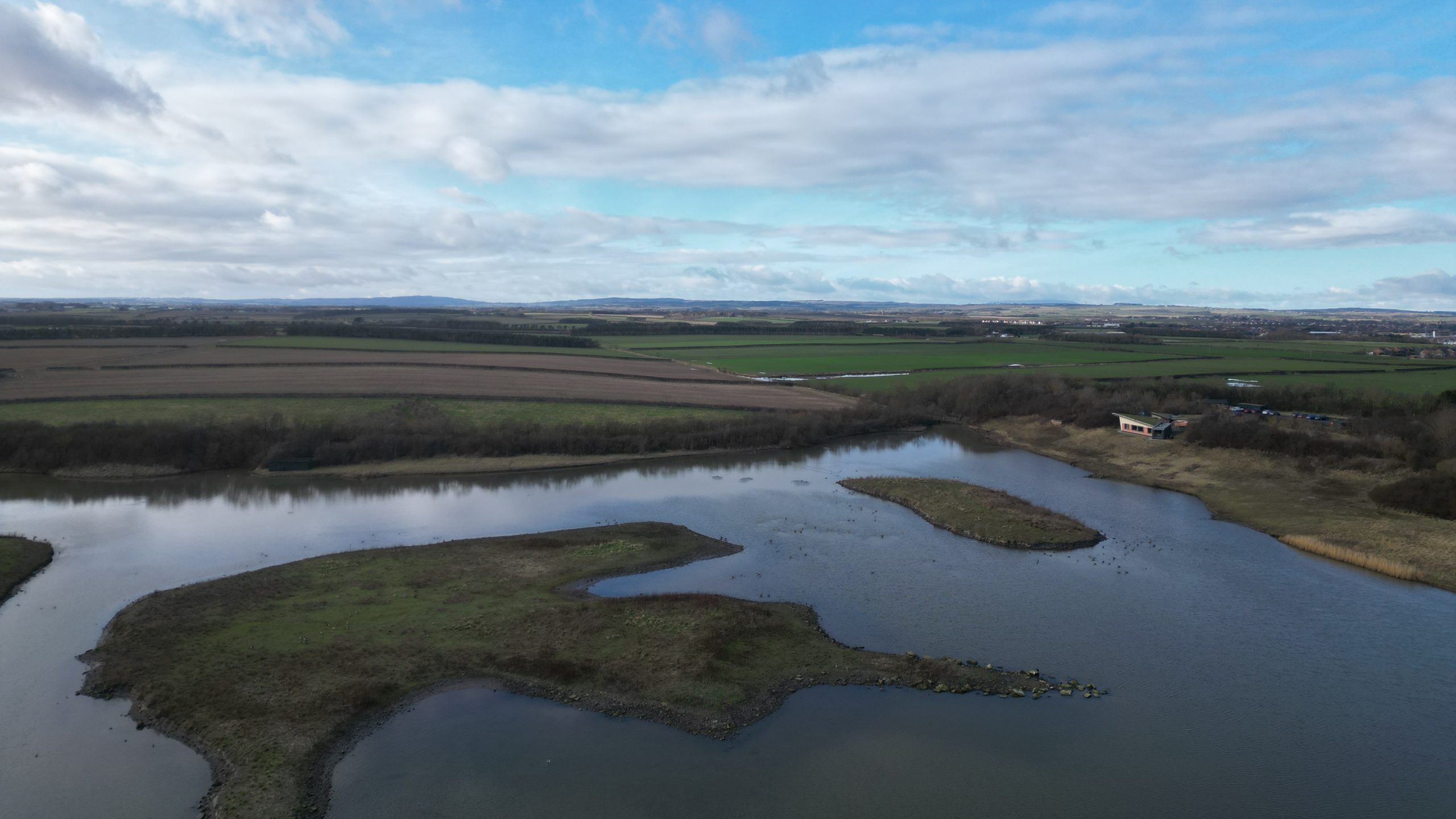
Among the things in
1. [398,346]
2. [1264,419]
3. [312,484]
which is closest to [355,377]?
[312,484]

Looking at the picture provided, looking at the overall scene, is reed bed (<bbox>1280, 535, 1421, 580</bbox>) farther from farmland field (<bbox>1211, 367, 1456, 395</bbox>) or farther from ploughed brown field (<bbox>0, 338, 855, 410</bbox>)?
farmland field (<bbox>1211, 367, 1456, 395</bbox>)

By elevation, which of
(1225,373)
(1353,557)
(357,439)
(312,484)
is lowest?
(312,484)

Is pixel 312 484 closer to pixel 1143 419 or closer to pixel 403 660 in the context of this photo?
pixel 403 660

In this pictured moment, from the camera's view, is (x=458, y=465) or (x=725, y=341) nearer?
(x=458, y=465)

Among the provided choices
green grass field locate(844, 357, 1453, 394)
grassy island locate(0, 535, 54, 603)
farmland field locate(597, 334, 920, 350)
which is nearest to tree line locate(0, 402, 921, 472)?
grassy island locate(0, 535, 54, 603)

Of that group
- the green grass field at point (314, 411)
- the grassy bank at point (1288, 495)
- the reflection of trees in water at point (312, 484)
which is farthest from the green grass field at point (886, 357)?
the reflection of trees in water at point (312, 484)

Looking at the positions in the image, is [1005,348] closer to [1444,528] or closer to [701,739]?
[1444,528]
